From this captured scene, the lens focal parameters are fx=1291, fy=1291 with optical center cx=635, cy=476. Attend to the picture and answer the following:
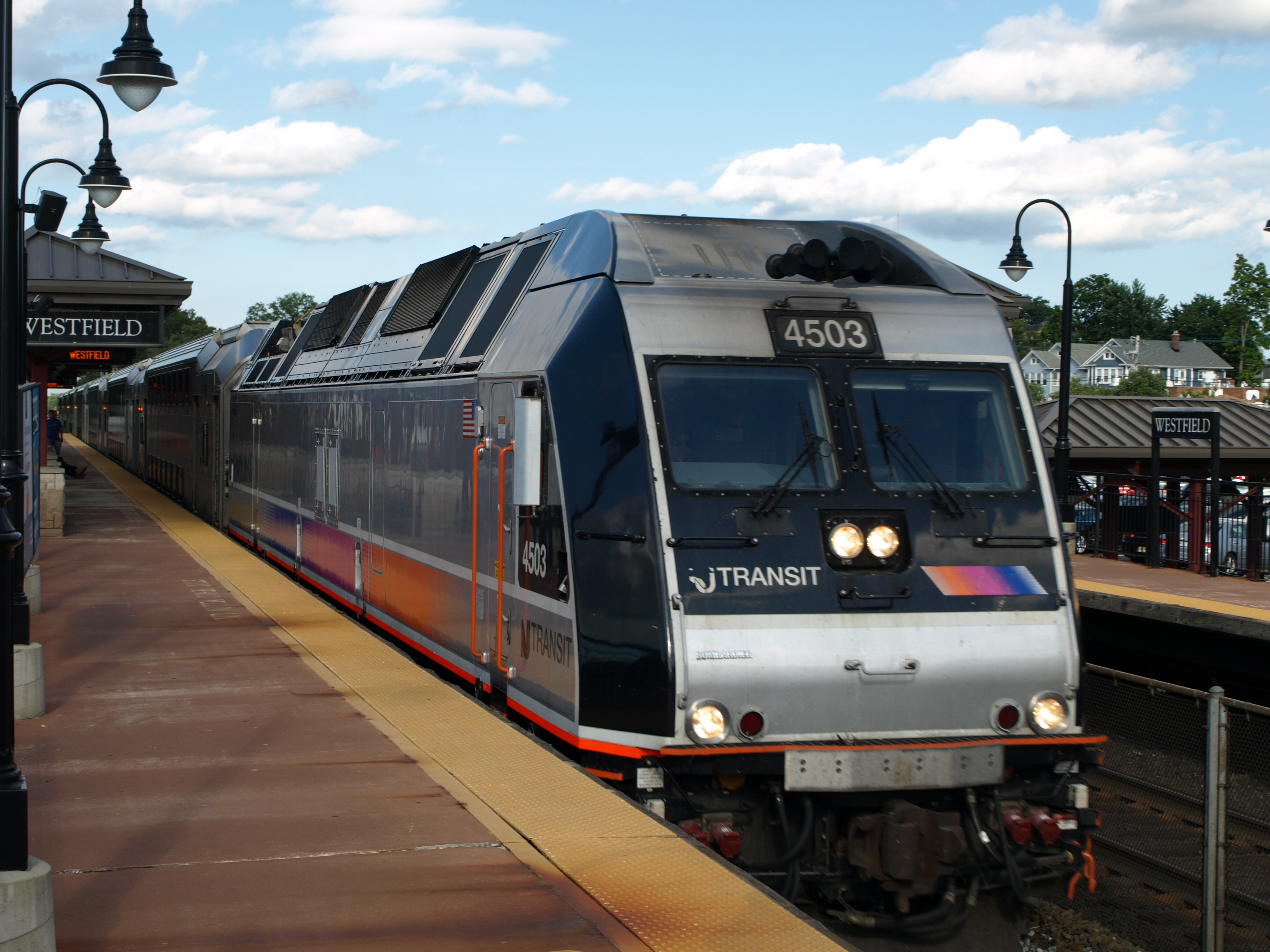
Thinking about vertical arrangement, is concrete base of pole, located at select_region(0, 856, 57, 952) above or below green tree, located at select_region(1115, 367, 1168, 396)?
below

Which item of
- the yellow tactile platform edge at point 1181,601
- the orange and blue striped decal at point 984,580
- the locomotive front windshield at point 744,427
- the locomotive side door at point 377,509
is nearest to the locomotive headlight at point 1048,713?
the orange and blue striped decal at point 984,580

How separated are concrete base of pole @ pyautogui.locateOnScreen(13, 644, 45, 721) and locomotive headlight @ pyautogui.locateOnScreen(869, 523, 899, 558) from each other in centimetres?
546

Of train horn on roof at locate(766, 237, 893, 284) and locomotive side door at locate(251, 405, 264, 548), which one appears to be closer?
train horn on roof at locate(766, 237, 893, 284)

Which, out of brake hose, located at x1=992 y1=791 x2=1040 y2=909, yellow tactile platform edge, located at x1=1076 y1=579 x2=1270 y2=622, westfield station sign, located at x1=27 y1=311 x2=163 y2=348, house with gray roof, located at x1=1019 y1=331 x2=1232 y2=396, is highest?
house with gray roof, located at x1=1019 y1=331 x2=1232 y2=396

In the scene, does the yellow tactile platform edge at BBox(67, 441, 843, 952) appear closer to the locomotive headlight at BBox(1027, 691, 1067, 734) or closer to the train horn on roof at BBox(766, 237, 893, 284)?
the locomotive headlight at BBox(1027, 691, 1067, 734)

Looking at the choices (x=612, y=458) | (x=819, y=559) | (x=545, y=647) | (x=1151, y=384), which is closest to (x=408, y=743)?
(x=545, y=647)

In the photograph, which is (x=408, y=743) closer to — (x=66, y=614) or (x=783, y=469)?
(x=783, y=469)

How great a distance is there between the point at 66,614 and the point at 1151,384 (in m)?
110

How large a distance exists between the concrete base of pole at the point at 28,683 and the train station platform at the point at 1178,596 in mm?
7507

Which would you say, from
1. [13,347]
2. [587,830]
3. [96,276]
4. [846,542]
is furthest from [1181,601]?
[96,276]

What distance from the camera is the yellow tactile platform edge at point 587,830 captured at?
4.81 metres

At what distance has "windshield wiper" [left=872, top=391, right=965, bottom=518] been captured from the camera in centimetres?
670

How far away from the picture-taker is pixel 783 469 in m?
6.64

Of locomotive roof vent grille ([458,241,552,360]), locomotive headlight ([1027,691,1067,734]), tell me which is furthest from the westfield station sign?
locomotive headlight ([1027,691,1067,734])
